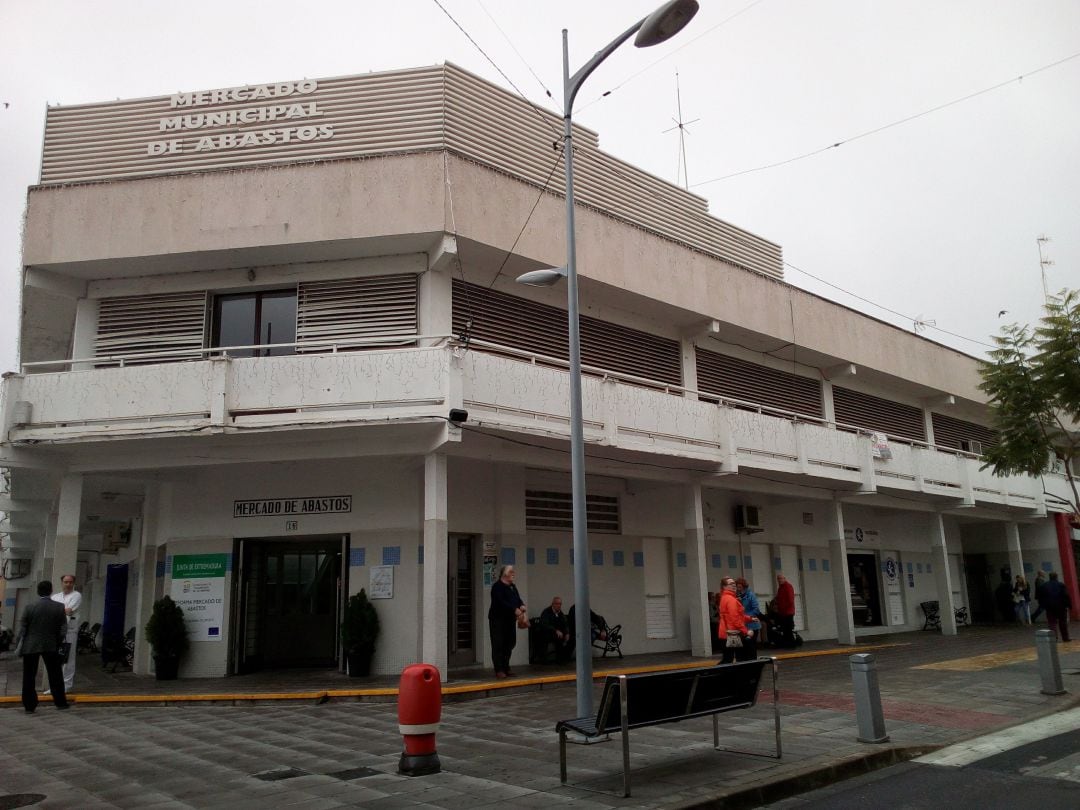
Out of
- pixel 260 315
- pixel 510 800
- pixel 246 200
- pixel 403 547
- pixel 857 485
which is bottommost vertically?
pixel 510 800

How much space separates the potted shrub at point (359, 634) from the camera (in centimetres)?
1450

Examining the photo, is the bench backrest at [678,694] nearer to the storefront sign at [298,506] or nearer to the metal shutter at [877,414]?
the storefront sign at [298,506]

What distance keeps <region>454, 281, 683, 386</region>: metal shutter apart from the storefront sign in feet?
12.5

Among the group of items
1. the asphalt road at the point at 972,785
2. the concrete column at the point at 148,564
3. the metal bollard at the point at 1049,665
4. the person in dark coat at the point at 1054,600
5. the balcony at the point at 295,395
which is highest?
the balcony at the point at 295,395

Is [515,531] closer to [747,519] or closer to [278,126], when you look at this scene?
[747,519]

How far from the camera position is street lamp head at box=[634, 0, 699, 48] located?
30.1ft

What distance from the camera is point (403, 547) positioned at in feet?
50.5

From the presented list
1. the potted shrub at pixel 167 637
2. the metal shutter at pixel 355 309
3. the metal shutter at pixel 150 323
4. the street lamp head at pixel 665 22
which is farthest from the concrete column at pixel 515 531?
the street lamp head at pixel 665 22

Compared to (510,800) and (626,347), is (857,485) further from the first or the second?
(510,800)

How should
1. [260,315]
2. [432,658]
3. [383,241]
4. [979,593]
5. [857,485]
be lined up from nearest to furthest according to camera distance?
[432,658]
[383,241]
[260,315]
[857,485]
[979,593]

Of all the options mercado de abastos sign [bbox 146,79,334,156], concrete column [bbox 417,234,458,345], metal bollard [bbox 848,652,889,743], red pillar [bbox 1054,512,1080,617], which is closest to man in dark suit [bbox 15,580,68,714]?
concrete column [bbox 417,234,458,345]

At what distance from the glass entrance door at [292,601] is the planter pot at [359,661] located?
1.49 m

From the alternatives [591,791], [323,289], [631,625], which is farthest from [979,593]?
[591,791]

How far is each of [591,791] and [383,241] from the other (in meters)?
10.7
